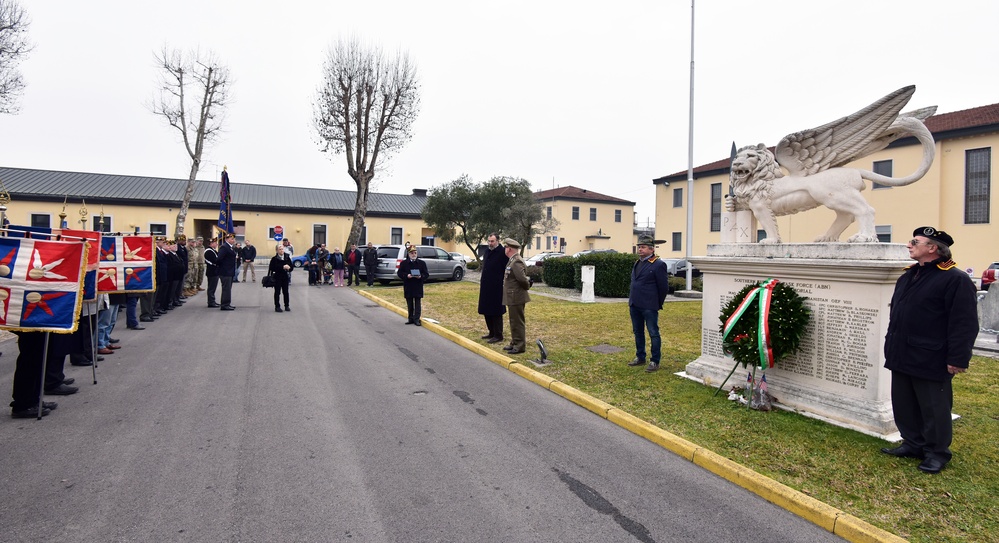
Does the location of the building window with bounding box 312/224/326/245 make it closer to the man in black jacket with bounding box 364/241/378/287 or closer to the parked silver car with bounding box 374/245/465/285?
the parked silver car with bounding box 374/245/465/285

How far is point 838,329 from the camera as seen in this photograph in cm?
537

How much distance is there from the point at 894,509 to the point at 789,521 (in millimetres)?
678

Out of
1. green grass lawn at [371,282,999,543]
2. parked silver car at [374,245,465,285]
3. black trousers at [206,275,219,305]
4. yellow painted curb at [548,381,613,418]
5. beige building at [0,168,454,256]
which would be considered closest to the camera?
green grass lawn at [371,282,999,543]

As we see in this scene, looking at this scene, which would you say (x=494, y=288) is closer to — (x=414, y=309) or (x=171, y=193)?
(x=414, y=309)

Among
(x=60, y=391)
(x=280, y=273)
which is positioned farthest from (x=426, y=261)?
(x=60, y=391)

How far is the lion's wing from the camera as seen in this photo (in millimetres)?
5586

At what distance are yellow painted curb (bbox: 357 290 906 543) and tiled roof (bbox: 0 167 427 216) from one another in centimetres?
4304

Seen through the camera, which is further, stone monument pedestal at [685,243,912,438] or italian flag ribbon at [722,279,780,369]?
italian flag ribbon at [722,279,780,369]

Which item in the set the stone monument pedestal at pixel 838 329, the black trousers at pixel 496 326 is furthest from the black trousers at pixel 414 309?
the stone monument pedestal at pixel 838 329

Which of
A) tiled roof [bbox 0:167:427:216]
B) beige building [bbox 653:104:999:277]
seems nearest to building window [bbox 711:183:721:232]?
beige building [bbox 653:104:999:277]

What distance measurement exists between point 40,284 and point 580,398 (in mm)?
5359

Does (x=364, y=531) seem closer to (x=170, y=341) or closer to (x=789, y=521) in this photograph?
(x=789, y=521)

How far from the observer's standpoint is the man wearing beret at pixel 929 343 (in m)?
4.03

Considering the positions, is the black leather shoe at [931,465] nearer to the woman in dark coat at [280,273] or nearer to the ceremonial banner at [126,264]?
the ceremonial banner at [126,264]
